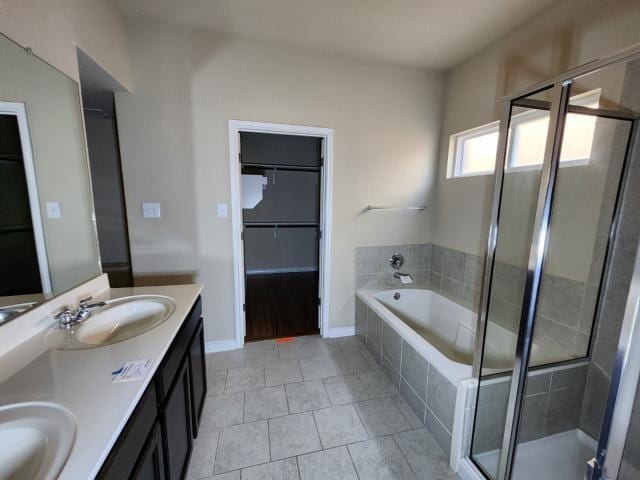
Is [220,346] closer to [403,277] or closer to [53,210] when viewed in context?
[53,210]

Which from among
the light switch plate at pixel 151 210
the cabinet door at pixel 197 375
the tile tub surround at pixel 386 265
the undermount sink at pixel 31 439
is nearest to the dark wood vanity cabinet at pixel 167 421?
the cabinet door at pixel 197 375

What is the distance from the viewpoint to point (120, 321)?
4.56 ft

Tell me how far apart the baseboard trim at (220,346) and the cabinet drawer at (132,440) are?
1619 millimetres

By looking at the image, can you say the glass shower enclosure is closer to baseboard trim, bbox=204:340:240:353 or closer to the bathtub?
the bathtub

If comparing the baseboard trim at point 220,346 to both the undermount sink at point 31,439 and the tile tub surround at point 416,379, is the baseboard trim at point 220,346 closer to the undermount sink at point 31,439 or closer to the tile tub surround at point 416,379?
the tile tub surround at point 416,379

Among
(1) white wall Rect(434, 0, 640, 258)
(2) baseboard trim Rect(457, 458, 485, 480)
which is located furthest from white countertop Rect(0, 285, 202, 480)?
(1) white wall Rect(434, 0, 640, 258)

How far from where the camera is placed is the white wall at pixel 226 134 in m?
2.08

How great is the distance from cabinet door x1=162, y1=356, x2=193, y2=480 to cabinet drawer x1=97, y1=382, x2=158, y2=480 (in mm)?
150

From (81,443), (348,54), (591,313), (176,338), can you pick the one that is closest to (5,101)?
(176,338)

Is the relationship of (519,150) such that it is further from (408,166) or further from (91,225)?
(91,225)

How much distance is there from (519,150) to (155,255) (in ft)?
9.24

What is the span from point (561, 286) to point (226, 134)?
264 centimetres

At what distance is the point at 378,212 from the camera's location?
8.87 feet

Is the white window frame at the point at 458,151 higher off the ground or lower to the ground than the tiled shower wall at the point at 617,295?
higher
